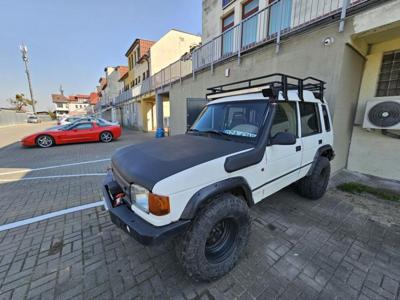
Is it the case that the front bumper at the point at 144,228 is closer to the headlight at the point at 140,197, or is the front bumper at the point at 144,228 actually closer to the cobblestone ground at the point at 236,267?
the headlight at the point at 140,197

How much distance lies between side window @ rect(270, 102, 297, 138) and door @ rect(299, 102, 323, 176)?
0.24m

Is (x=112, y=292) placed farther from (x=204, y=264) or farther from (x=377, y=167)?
(x=377, y=167)

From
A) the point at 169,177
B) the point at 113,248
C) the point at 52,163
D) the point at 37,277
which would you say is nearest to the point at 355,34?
the point at 169,177

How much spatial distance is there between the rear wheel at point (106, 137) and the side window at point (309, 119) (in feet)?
36.0

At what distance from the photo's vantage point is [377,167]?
16.3 ft

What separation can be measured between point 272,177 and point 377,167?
4579mm

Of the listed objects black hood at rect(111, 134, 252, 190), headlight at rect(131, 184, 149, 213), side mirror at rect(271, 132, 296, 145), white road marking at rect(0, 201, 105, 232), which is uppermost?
side mirror at rect(271, 132, 296, 145)

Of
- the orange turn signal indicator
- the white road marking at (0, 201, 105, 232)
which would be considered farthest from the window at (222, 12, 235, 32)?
the orange turn signal indicator

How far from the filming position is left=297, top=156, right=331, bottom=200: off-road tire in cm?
344

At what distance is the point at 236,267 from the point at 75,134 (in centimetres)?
1100

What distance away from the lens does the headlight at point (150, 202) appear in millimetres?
1547

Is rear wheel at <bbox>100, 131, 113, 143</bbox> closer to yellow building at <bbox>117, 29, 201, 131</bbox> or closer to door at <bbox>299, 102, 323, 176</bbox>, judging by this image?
yellow building at <bbox>117, 29, 201, 131</bbox>

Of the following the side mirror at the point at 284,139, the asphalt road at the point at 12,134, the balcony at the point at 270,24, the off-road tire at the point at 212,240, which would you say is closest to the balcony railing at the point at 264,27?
the balcony at the point at 270,24

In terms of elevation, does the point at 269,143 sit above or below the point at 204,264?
above
